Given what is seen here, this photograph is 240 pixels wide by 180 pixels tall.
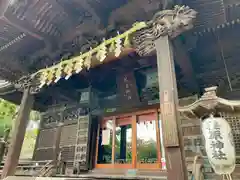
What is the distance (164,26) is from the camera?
3678mm

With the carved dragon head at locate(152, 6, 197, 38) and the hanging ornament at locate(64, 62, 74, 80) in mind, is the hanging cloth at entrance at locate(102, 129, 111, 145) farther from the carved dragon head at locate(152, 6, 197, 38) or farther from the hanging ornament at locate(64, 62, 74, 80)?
the carved dragon head at locate(152, 6, 197, 38)

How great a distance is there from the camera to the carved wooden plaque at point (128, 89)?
6.35 metres

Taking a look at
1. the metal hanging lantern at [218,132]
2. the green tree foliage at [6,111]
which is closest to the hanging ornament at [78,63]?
the metal hanging lantern at [218,132]

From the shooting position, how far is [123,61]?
5.67 meters

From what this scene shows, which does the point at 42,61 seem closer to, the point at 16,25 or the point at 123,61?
the point at 16,25

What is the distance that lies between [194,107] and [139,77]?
3.52 meters

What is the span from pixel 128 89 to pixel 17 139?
3737 mm

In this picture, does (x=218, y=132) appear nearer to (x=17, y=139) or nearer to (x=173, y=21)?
(x=173, y=21)

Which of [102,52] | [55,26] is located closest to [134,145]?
[102,52]

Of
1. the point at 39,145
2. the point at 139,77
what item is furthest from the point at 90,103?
the point at 39,145

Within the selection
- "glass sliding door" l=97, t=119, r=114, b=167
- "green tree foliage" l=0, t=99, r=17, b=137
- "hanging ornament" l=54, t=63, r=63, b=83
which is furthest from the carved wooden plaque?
"green tree foliage" l=0, t=99, r=17, b=137

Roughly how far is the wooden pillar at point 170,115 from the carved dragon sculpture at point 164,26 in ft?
0.63

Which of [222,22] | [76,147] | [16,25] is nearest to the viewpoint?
[222,22]

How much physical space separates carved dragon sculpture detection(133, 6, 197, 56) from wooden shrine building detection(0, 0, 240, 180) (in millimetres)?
20
